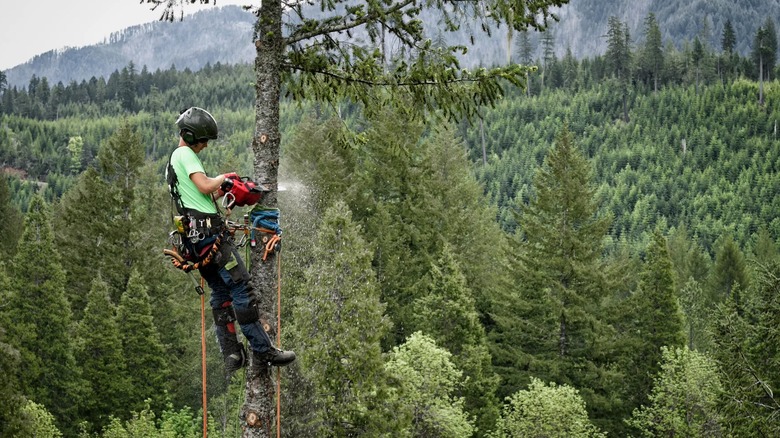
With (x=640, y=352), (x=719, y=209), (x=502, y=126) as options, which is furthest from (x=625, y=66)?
(x=640, y=352)

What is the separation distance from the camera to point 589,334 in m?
31.7

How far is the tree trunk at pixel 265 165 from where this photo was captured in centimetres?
745

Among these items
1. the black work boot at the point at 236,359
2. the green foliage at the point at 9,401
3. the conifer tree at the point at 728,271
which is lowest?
the conifer tree at the point at 728,271

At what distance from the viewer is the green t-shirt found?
7012 mm

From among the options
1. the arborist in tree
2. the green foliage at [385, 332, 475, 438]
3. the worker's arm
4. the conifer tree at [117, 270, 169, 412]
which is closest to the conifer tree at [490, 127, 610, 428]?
the green foliage at [385, 332, 475, 438]

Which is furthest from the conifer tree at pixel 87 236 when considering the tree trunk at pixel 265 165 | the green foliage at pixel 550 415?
the tree trunk at pixel 265 165

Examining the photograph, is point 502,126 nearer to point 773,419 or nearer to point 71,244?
point 71,244

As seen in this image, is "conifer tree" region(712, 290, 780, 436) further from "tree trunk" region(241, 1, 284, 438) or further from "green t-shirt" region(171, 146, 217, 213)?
"green t-shirt" region(171, 146, 217, 213)

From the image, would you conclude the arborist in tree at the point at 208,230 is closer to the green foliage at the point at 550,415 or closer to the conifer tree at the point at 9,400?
the conifer tree at the point at 9,400

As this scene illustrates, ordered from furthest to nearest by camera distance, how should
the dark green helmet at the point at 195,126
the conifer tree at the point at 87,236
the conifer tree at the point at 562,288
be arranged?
the conifer tree at the point at 87,236 < the conifer tree at the point at 562,288 < the dark green helmet at the point at 195,126

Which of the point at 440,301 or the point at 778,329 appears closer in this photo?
the point at 778,329

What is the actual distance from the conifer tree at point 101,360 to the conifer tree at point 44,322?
2.90 feet

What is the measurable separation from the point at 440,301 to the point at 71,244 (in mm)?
22313

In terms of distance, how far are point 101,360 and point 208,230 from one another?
32073 millimetres
